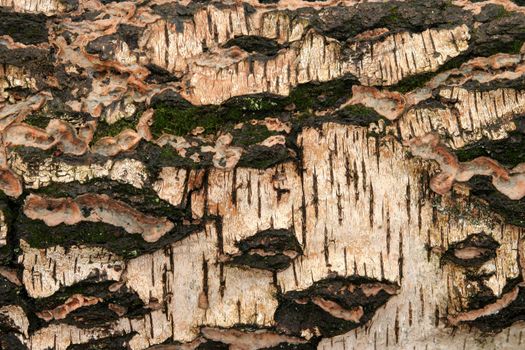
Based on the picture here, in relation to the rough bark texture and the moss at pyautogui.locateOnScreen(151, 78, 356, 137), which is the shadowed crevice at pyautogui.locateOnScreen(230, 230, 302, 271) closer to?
the rough bark texture

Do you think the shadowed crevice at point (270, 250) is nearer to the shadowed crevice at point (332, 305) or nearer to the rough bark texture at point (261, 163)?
the rough bark texture at point (261, 163)

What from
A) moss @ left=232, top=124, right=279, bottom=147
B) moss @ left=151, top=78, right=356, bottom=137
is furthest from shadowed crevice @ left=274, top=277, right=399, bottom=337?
moss @ left=151, top=78, right=356, bottom=137

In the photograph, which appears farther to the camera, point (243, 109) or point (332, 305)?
point (332, 305)

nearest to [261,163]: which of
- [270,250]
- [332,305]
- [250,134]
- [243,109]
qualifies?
[250,134]

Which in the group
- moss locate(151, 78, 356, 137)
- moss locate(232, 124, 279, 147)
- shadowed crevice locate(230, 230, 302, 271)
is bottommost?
shadowed crevice locate(230, 230, 302, 271)

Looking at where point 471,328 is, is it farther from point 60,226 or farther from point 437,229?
point 60,226

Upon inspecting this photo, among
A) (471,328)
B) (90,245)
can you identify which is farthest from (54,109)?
(471,328)

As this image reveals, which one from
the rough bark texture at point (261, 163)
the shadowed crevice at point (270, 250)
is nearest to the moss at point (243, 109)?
the rough bark texture at point (261, 163)

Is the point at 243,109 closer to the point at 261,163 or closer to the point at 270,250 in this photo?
the point at 261,163

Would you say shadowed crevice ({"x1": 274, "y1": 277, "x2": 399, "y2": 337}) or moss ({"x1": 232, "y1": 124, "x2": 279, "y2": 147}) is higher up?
moss ({"x1": 232, "y1": 124, "x2": 279, "y2": 147})
